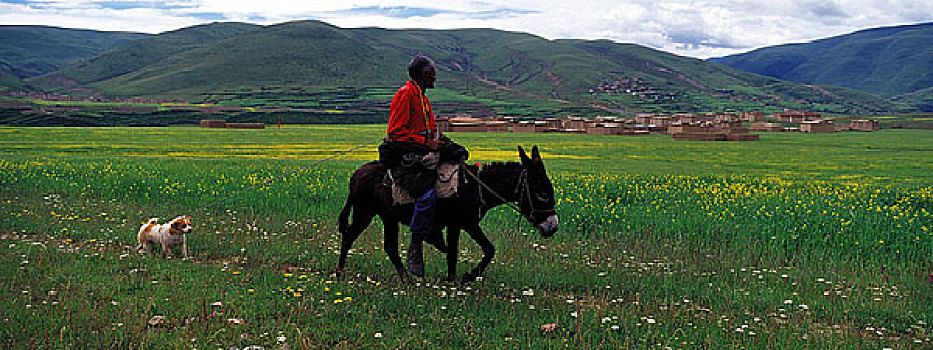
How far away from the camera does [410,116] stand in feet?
30.6

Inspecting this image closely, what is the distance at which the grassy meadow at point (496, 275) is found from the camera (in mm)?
7547

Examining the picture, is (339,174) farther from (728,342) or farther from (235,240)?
(728,342)

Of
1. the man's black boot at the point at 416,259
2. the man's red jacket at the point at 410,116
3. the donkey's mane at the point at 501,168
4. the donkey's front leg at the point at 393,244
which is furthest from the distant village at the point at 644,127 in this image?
the man's red jacket at the point at 410,116

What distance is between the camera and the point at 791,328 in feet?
26.3

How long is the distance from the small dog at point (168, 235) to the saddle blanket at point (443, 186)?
4.26m

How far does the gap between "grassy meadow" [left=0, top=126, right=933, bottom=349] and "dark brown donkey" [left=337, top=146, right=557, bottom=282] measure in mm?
592

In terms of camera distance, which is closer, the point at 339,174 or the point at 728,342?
the point at 728,342

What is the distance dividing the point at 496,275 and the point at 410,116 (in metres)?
2.93

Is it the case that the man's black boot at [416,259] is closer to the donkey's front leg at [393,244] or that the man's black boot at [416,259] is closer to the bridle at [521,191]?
the donkey's front leg at [393,244]

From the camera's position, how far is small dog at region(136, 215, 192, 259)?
11.5 meters

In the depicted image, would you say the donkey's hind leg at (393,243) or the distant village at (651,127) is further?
the distant village at (651,127)

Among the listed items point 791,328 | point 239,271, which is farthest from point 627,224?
point 239,271

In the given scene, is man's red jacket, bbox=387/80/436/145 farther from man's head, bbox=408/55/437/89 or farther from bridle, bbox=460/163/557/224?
bridle, bbox=460/163/557/224

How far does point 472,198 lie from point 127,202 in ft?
39.1
